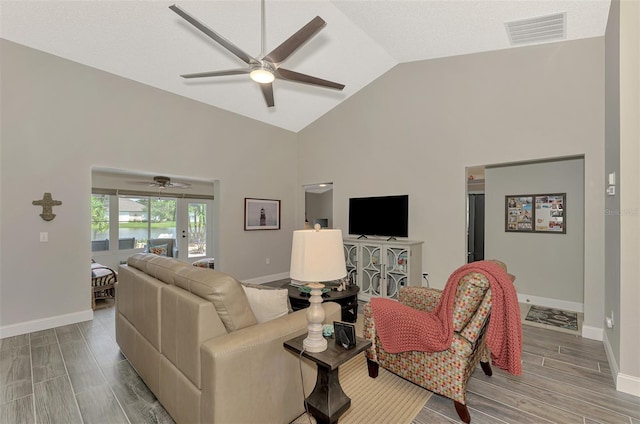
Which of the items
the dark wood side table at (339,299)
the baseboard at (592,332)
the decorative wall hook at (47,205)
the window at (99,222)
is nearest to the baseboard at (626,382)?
the baseboard at (592,332)

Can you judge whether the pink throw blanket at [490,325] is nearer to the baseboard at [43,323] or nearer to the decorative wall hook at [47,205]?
the baseboard at [43,323]

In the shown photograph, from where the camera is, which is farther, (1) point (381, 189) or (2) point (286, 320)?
(1) point (381, 189)

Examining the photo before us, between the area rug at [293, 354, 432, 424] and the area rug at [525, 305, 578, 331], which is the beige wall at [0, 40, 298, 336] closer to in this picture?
the area rug at [293, 354, 432, 424]

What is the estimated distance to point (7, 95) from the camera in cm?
327

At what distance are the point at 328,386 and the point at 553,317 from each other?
12.3 ft

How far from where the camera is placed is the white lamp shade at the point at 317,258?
63.6 inches

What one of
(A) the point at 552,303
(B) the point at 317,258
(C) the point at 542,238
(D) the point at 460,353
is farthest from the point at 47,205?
(A) the point at 552,303

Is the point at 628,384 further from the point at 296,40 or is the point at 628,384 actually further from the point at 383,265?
the point at 296,40

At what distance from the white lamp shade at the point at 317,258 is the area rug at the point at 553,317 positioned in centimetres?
341

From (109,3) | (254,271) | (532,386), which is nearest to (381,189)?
(254,271)

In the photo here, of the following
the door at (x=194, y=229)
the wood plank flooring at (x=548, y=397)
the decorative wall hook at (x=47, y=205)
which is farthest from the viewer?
the door at (x=194, y=229)

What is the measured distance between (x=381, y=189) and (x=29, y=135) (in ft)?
15.5

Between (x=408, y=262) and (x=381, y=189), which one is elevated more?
(x=381, y=189)

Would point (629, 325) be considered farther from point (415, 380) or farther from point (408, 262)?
point (408, 262)
